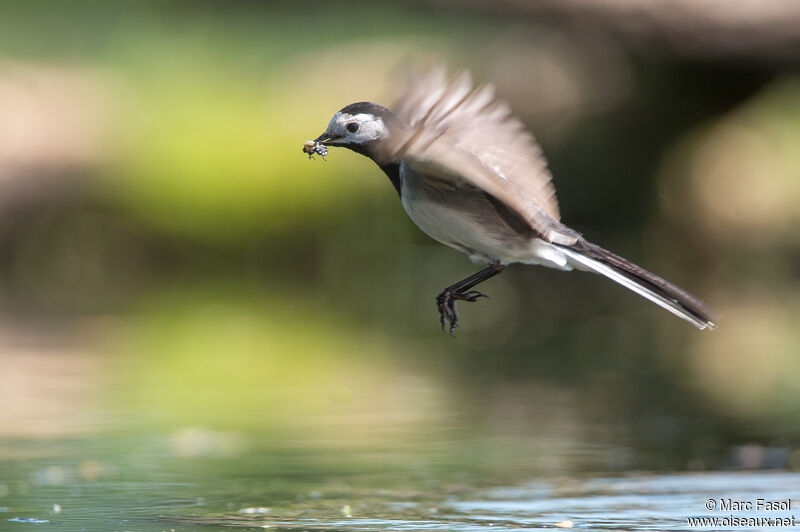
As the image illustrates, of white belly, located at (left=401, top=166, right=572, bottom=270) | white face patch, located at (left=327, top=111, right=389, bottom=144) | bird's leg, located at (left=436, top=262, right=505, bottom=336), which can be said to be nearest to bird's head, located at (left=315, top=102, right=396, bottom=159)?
white face patch, located at (left=327, top=111, right=389, bottom=144)

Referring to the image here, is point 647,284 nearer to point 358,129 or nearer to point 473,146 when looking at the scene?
point 473,146

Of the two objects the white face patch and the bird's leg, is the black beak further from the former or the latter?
the bird's leg

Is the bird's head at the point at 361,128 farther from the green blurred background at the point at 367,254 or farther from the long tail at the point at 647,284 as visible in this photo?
the green blurred background at the point at 367,254

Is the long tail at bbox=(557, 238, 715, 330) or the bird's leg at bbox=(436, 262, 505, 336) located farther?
the bird's leg at bbox=(436, 262, 505, 336)

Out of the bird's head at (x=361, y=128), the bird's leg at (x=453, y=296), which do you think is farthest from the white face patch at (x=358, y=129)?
the bird's leg at (x=453, y=296)

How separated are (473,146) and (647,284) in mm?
618

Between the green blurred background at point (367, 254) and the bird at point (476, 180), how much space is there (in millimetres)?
1133

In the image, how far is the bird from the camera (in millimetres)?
3943

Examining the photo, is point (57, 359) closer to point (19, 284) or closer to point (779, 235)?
point (19, 284)

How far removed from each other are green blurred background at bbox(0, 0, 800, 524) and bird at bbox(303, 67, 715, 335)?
113 centimetres

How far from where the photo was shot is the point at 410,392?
23.9ft

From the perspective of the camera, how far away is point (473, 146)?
4215 millimetres

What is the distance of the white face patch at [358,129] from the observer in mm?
4070

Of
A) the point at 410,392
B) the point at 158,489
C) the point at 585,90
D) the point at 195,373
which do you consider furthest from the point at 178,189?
the point at 158,489
